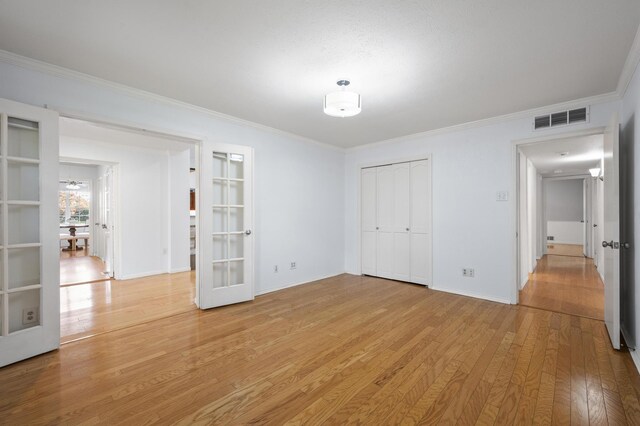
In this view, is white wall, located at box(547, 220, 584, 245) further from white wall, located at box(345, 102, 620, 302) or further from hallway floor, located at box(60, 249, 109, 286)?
hallway floor, located at box(60, 249, 109, 286)

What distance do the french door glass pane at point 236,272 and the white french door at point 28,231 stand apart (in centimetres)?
176

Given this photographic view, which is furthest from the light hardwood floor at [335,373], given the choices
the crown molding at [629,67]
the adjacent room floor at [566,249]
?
the adjacent room floor at [566,249]

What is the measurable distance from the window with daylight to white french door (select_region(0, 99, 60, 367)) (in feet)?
32.7

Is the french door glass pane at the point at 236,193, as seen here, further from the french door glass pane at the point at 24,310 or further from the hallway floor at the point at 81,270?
the hallway floor at the point at 81,270

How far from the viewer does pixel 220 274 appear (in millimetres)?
3850

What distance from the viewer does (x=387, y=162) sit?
5262 millimetres

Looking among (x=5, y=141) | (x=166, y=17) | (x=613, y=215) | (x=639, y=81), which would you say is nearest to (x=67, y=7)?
(x=166, y=17)

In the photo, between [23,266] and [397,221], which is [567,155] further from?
[23,266]

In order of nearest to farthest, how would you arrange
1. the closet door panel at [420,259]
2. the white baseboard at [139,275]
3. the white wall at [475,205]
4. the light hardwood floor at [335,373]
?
1. the light hardwood floor at [335,373]
2. the white wall at [475,205]
3. the closet door panel at [420,259]
4. the white baseboard at [139,275]

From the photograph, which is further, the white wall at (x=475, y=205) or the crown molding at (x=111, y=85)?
the white wall at (x=475, y=205)

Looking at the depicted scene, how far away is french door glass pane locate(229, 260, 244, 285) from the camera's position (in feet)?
12.9

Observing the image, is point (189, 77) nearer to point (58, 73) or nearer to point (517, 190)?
point (58, 73)

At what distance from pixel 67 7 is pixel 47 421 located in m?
2.56

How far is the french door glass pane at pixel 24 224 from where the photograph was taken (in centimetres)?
241
